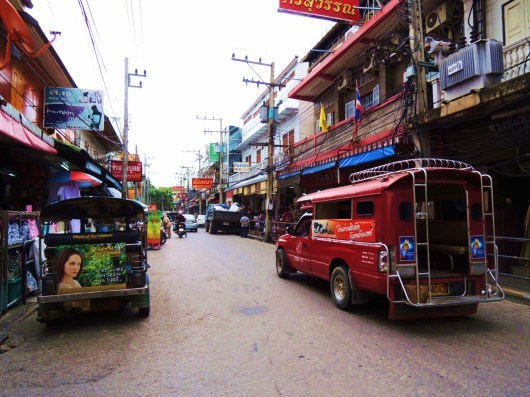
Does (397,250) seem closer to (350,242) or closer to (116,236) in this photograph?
(350,242)

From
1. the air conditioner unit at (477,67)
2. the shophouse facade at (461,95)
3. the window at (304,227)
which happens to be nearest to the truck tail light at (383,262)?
the window at (304,227)

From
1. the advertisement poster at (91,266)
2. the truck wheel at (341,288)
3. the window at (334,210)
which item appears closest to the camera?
the advertisement poster at (91,266)

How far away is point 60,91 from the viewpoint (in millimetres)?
14672

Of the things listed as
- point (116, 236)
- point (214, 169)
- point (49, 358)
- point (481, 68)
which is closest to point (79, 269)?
point (116, 236)

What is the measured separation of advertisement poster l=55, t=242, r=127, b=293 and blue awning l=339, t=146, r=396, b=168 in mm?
8829

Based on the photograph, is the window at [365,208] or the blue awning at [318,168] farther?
the blue awning at [318,168]

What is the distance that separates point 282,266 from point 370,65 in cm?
954

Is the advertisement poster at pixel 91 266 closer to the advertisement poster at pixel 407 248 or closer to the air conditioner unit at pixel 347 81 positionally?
the advertisement poster at pixel 407 248

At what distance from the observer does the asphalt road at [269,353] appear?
386 cm

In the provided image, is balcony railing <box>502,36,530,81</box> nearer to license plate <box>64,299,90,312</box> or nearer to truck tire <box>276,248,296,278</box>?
truck tire <box>276,248,296,278</box>

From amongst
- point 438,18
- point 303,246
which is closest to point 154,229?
point 303,246

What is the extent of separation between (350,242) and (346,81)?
42.6ft

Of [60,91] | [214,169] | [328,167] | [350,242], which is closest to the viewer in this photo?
[350,242]

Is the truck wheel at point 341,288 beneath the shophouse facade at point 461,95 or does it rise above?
beneath
